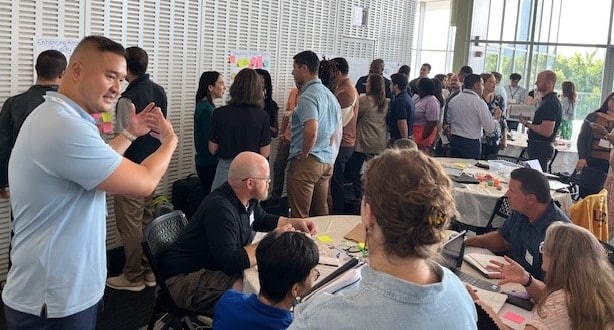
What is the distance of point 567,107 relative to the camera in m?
9.20

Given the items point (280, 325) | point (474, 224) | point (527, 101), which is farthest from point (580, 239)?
point (527, 101)

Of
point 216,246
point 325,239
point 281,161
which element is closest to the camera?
point 216,246

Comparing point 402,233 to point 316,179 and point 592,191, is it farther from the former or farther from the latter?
point 592,191

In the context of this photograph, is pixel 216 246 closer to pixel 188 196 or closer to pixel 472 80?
pixel 188 196

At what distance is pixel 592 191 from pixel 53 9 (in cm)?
514

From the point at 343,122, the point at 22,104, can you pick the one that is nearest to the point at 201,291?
the point at 22,104

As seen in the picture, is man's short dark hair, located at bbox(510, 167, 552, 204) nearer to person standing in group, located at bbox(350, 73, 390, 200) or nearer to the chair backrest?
the chair backrest

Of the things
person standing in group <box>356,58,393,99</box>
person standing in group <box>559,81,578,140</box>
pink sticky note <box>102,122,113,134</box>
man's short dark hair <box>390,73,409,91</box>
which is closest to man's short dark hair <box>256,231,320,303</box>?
pink sticky note <box>102,122,113,134</box>

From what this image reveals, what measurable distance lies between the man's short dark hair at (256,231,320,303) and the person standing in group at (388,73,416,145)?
4.21 metres

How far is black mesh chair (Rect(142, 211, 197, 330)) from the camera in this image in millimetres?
2750

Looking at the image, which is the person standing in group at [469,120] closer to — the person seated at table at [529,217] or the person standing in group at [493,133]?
the person standing in group at [493,133]

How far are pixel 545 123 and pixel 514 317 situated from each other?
4.69 metres

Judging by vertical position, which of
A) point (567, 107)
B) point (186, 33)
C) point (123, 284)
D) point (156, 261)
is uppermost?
point (186, 33)

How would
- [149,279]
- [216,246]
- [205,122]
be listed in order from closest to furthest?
1. [216,246]
2. [149,279]
3. [205,122]
